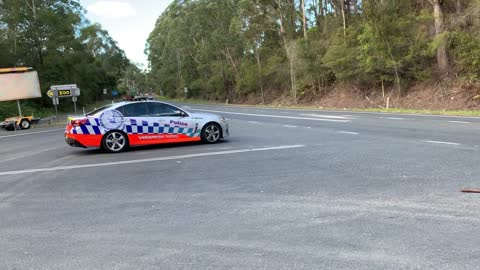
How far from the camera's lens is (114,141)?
494 inches

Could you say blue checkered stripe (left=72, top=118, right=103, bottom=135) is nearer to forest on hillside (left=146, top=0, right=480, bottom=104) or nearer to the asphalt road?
the asphalt road

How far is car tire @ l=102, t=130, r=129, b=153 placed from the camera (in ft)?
40.9

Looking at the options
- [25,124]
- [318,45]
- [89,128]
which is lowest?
[25,124]

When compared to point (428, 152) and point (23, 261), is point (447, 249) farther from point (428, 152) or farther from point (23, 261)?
point (428, 152)

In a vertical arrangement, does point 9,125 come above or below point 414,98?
above

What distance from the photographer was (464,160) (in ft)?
28.5

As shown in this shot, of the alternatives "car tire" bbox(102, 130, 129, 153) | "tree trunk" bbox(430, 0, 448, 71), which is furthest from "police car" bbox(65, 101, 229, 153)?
"tree trunk" bbox(430, 0, 448, 71)

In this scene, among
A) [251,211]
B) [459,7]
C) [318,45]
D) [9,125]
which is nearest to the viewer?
[251,211]

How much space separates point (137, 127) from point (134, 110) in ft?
1.63

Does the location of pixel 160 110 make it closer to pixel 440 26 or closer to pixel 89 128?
pixel 89 128

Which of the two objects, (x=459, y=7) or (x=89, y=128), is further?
(x=459, y=7)

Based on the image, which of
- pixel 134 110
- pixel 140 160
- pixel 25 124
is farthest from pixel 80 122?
pixel 25 124

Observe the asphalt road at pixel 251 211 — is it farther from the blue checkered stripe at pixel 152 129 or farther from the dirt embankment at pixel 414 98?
the dirt embankment at pixel 414 98

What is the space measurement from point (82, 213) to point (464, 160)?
7111 millimetres
